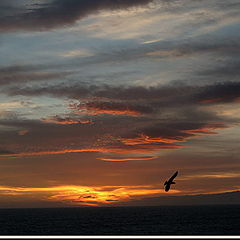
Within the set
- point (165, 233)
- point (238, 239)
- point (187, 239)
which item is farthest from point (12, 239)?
point (165, 233)

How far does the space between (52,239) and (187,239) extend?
8780 mm

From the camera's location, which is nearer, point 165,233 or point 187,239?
point 187,239

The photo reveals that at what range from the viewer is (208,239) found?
2931cm

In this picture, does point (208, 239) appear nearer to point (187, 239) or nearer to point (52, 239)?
point (187, 239)

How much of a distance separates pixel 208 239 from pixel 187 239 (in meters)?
1.51

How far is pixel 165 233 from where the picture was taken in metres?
112

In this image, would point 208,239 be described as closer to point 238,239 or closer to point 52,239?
point 238,239

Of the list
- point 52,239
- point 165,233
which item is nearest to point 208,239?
point 52,239

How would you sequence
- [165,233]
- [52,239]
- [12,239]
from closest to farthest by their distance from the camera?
[12,239] → [52,239] → [165,233]

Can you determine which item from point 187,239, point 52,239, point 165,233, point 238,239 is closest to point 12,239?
point 52,239

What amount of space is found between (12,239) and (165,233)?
3546 inches

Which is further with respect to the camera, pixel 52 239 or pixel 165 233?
pixel 165 233

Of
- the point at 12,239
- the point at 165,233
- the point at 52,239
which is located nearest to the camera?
the point at 12,239

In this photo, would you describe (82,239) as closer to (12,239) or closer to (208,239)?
(12,239)
